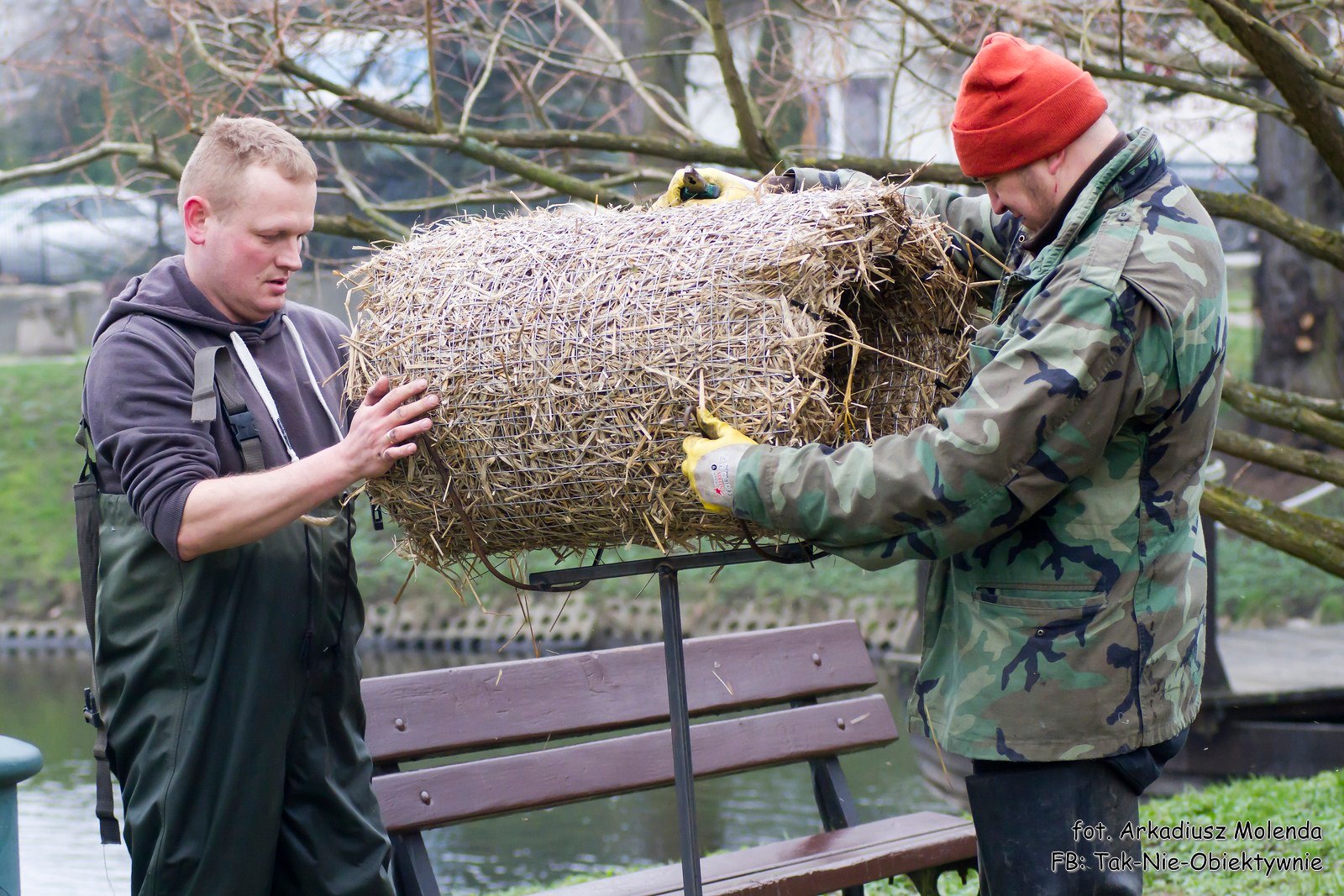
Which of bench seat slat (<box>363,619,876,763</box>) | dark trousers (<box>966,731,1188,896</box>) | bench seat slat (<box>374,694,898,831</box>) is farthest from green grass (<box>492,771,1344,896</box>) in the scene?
dark trousers (<box>966,731,1188,896</box>)

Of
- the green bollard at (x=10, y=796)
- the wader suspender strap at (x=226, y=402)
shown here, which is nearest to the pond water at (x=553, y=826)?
the green bollard at (x=10, y=796)

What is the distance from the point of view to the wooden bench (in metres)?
3.31

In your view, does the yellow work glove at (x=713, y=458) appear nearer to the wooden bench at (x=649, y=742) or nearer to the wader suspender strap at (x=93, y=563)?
the wader suspender strap at (x=93, y=563)

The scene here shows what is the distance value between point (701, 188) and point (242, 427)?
3.56 feet

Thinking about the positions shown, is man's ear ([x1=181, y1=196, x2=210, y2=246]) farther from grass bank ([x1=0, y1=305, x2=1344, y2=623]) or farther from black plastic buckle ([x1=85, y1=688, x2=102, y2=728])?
grass bank ([x1=0, y1=305, x2=1344, y2=623])

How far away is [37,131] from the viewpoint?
17.2m

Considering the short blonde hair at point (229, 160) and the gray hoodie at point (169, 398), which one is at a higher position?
the short blonde hair at point (229, 160)

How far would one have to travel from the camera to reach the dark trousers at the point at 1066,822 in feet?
7.88

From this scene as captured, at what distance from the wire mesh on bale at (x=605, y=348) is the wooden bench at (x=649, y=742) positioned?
0.97 meters

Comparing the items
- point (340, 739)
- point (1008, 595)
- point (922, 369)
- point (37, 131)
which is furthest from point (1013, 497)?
point (37, 131)

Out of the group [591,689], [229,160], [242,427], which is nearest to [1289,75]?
[591,689]

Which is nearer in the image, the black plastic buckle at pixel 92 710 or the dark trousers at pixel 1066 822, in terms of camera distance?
the dark trousers at pixel 1066 822

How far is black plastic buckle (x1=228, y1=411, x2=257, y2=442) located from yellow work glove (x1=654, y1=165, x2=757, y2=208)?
928 mm

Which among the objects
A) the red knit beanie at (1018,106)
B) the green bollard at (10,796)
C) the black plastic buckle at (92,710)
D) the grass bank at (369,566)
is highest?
the red knit beanie at (1018,106)
